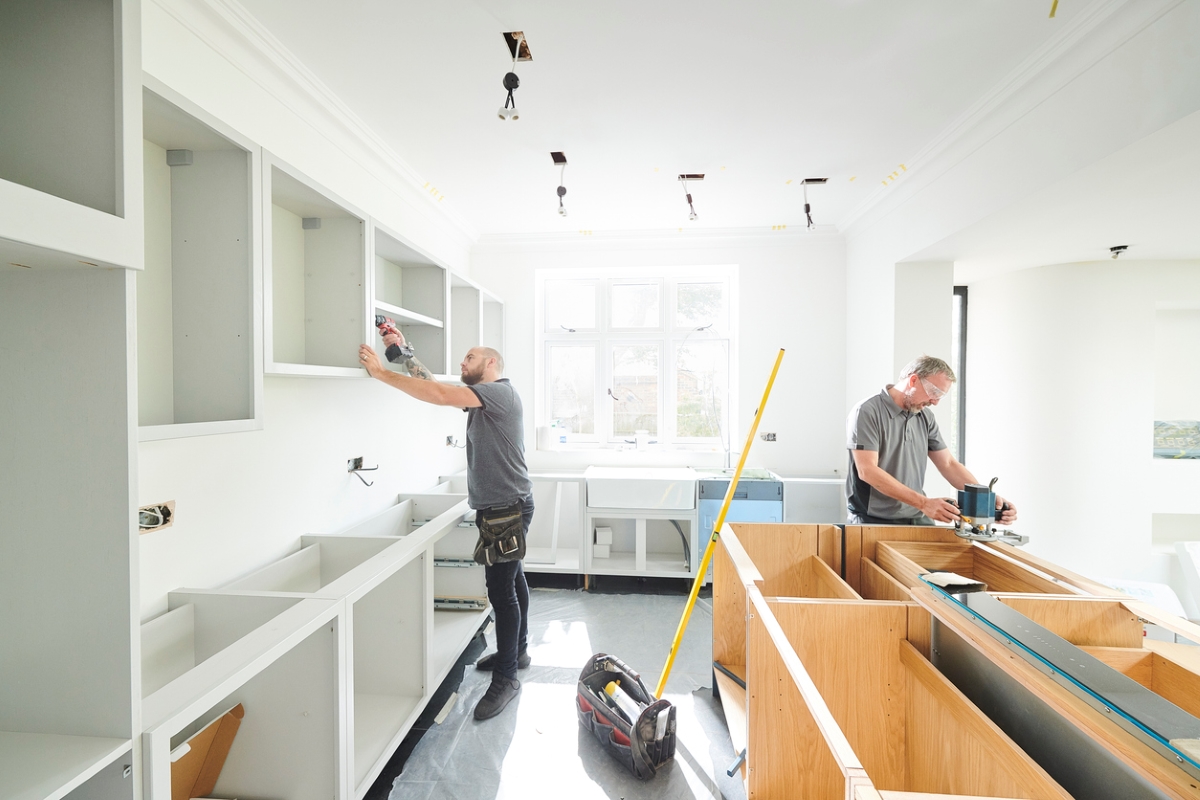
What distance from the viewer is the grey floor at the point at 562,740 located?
1.72 metres

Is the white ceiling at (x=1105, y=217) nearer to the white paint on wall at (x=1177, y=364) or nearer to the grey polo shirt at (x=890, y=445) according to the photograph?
the white paint on wall at (x=1177, y=364)

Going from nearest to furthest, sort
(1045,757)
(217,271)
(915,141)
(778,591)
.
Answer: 1. (1045,757)
2. (217,271)
3. (778,591)
4. (915,141)

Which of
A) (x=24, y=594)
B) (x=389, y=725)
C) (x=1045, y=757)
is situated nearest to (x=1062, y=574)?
(x=1045, y=757)

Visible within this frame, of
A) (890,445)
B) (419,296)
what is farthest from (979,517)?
(419,296)

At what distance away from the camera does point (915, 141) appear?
2.39m

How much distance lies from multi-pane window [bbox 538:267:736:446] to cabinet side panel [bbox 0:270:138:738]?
339 centimetres

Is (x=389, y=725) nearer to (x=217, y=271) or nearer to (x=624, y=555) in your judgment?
(x=217, y=271)

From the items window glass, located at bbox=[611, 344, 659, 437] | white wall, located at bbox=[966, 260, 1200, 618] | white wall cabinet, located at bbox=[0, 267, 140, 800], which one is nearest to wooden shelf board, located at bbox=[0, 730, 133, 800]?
white wall cabinet, located at bbox=[0, 267, 140, 800]

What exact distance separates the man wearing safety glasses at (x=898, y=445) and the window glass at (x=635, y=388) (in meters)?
1.96

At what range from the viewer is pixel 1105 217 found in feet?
7.15

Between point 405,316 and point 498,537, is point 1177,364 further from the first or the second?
point 405,316

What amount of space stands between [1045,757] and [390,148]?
324cm

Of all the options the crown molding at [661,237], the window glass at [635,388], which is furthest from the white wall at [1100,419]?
the window glass at [635,388]

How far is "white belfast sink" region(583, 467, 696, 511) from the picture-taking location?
11.1 feet
